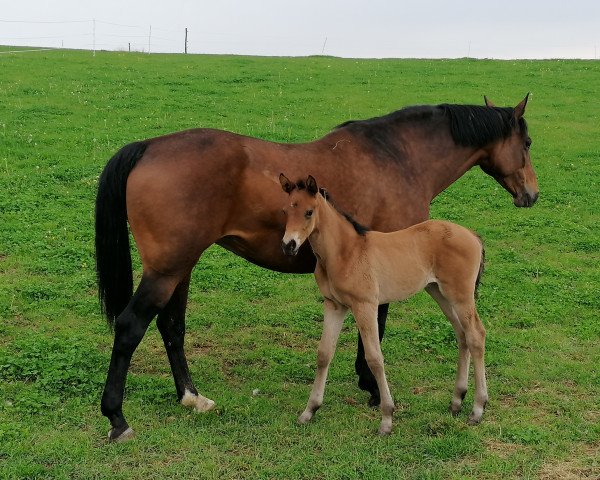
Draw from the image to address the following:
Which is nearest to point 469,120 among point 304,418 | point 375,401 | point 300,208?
point 300,208

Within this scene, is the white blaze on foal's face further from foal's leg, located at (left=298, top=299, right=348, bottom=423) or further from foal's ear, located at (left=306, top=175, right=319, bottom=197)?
foal's leg, located at (left=298, top=299, right=348, bottom=423)

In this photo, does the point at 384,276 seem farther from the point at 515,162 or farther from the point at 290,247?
the point at 515,162

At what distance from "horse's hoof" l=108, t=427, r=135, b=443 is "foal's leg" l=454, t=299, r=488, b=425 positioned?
277 cm

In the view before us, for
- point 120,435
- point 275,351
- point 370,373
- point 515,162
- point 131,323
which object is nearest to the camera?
point 120,435

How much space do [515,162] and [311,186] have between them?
291 cm

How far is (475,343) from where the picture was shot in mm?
5902

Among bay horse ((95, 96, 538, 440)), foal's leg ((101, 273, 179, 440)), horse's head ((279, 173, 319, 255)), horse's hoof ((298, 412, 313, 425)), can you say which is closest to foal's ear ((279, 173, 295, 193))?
horse's head ((279, 173, 319, 255))

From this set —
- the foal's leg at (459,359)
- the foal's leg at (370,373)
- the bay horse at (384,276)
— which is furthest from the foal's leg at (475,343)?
the foal's leg at (370,373)

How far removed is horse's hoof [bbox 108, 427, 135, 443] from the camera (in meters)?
5.32

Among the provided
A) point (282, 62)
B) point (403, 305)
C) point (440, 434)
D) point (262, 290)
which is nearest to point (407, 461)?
point (440, 434)

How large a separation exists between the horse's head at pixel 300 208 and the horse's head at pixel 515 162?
2.68m

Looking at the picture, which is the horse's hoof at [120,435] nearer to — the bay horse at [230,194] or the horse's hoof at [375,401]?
the bay horse at [230,194]

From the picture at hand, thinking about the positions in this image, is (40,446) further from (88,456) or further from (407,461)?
(407,461)

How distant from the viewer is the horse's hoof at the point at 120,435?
532 cm
